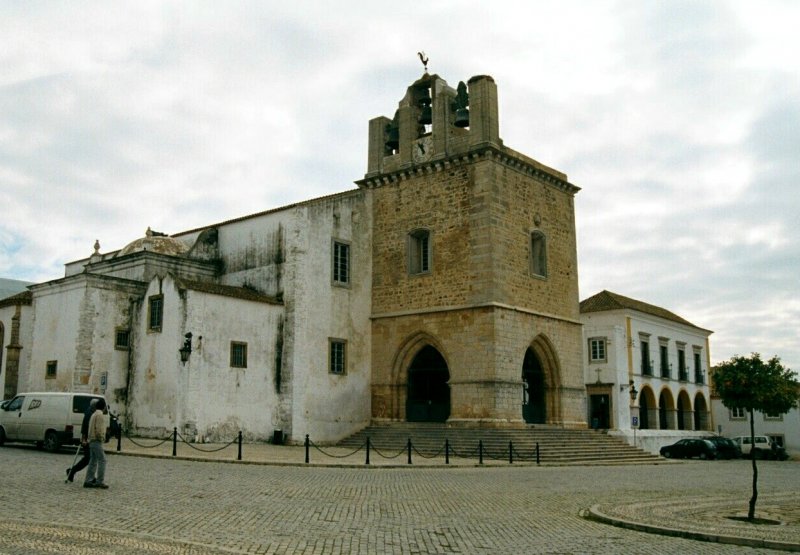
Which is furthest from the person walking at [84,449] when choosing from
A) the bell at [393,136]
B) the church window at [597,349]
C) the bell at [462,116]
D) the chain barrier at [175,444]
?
the church window at [597,349]

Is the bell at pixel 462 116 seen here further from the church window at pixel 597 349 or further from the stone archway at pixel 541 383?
the church window at pixel 597 349

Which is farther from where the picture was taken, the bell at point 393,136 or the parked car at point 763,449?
Answer: the parked car at point 763,449

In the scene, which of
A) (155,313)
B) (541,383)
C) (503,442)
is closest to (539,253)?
(541,383)

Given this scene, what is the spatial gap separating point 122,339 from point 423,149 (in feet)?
44.0

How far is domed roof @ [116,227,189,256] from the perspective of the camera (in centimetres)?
3207

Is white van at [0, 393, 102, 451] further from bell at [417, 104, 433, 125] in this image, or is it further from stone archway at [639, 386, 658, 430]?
stone archway at [639, 386, 658, 430]

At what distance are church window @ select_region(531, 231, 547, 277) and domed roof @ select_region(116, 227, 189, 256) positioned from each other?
14270mm

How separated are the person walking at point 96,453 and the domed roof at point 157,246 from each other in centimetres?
1887

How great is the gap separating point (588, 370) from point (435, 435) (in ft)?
53.9

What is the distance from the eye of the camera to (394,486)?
50.4 feet

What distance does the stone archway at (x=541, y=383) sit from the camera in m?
30.0

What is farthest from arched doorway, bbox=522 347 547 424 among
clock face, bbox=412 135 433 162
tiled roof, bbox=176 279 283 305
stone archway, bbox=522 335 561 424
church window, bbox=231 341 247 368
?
church window, bbox=231 341 247 368

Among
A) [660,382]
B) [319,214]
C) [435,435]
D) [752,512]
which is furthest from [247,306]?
[660,382]

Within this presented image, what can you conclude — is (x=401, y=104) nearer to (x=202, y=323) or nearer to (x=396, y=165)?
(x=396, y=165)
